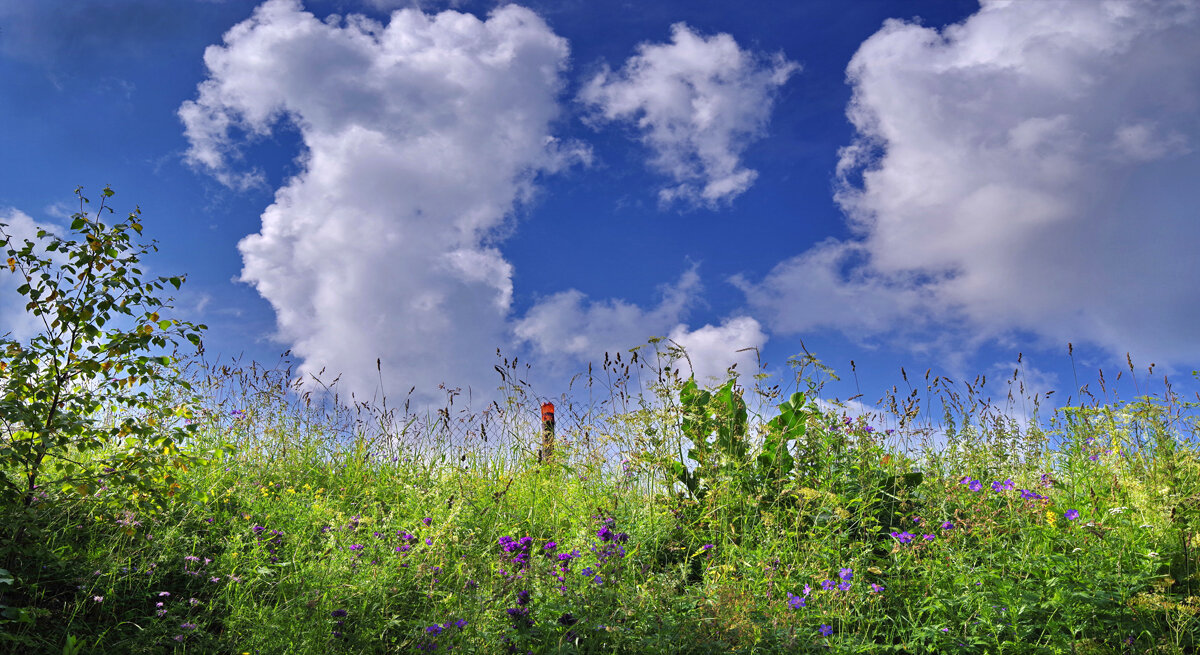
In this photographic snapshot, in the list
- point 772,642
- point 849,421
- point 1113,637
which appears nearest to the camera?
point 772,642

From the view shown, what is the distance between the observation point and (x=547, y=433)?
6949 mm

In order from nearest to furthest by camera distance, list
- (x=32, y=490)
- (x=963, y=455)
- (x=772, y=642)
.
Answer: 1. (x=772, y=642)
2. (x=32, y=490)
3. (x=963, y=455)

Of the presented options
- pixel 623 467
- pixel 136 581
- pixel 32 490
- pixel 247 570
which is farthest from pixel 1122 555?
pixel 32 490

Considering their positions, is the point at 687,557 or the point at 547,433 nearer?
the point at 687,557

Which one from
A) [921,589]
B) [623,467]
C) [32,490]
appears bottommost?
[921,589]

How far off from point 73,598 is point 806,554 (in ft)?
12.9

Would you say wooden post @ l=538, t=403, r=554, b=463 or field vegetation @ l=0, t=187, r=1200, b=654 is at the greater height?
wooden post @ l=538, t=403, r=554, b=463

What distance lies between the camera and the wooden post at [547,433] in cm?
666

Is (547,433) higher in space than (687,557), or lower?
higher

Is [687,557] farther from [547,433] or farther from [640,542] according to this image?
[547,433]

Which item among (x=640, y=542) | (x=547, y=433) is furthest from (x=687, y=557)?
(x=547, y=433)

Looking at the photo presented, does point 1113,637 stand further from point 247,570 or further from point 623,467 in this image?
point 247,570

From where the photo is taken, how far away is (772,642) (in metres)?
3.23

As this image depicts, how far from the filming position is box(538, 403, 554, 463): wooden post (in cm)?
666
